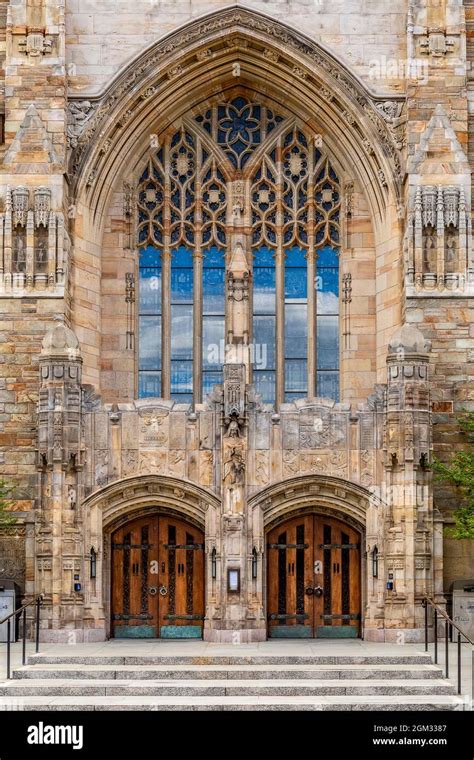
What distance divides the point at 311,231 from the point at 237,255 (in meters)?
1.72

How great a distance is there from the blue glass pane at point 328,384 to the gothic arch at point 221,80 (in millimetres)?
3128

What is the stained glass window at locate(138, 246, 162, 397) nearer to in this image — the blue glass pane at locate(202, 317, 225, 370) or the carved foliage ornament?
the blue glass pane at locate(202, 317, 225, 370)

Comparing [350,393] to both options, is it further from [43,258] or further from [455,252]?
[43,258]

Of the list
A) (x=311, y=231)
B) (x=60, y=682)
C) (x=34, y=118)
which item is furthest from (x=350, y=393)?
(x=60, y=682)

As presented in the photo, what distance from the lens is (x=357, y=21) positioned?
2823 cm

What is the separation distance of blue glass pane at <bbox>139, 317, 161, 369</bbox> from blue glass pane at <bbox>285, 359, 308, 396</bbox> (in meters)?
2.55

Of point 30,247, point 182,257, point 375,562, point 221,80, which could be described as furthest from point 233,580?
point 221,80

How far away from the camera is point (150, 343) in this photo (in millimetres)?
28906

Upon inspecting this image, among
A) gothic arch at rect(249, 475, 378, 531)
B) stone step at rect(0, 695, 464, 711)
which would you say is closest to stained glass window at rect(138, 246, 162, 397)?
gothic arch at rect(249, 475, 378, 531)

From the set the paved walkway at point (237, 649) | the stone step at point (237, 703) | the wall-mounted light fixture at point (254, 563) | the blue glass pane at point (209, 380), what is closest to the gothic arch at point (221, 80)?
the blue glass pane at point (209, 380)

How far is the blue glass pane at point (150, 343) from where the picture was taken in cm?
2886

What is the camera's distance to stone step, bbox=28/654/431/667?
21.8 m

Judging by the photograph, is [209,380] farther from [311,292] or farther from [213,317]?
[311,292]

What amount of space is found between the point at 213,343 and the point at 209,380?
748 millimetres
